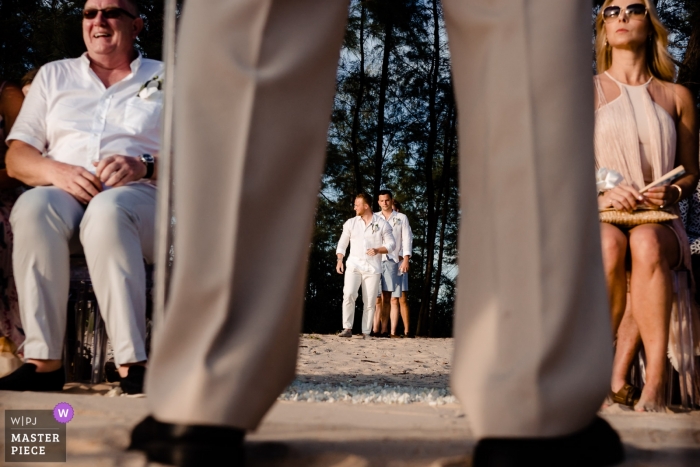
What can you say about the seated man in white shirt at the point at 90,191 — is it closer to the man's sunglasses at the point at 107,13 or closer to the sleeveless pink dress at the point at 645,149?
the man's sunglasses at the point at 107,13

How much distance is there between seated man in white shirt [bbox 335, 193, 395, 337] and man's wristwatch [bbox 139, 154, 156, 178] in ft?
22.8

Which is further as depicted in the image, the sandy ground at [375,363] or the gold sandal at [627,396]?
the sandy ground at [375,363]

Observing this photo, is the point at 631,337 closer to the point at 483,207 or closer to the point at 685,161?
the point at 685,161

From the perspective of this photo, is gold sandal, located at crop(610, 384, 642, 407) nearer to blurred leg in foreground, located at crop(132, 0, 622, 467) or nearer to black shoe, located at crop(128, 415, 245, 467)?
blurred leg in foreground, located at crop(132, 0, 622, 467)

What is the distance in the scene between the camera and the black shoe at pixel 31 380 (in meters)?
2.50

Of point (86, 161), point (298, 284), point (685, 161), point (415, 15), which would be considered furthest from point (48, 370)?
point (415, 15)

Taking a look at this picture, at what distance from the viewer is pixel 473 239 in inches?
43.1

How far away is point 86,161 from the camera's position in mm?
3059

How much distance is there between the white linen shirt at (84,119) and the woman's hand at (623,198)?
1.90 meters

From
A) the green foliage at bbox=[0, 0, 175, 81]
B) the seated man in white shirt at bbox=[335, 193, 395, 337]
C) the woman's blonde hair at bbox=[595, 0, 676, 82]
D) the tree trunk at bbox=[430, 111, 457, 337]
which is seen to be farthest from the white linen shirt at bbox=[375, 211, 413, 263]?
the woman's blonde hair at bbox=[595, 0, 676, 82]

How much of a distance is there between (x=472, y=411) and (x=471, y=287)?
19cm

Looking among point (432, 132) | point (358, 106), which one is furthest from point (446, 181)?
point (358, 106)

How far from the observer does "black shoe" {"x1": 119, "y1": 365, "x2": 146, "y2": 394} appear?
2555mm

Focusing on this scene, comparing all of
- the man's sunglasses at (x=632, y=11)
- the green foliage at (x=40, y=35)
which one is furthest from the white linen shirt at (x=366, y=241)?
the man's sunglasses at (x=632, y=11)
